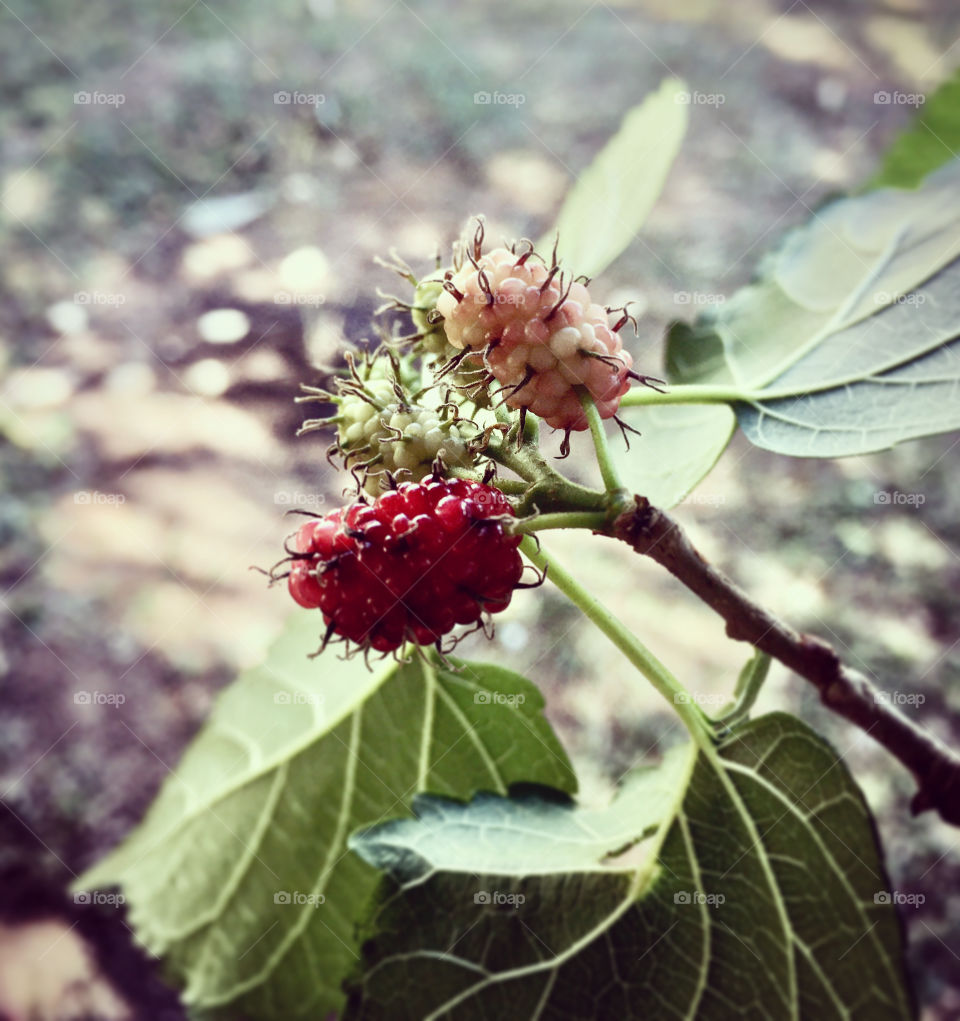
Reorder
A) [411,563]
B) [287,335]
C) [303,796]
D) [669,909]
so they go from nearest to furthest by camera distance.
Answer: [411,563], [669,909], [303,796], [287,335]

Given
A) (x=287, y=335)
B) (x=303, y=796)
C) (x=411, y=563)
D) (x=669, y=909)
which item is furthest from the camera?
(x=287, y=335)

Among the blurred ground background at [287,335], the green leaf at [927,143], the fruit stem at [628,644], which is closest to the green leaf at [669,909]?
the fruit stem at [628,644]

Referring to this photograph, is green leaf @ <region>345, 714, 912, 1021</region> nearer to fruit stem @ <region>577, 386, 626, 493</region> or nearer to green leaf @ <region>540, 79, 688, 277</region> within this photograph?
fruit stem @ <region>577, 386, 626, 493</region>

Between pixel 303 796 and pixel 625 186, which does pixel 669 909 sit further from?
pixel 625 186

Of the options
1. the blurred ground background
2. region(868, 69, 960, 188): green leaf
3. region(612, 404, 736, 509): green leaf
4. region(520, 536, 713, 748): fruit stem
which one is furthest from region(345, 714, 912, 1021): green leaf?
region(868, 69, 960, 188): green leaf

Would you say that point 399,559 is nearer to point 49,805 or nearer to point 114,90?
point 49,805

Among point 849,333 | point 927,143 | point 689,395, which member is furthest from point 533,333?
point 927,143
